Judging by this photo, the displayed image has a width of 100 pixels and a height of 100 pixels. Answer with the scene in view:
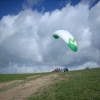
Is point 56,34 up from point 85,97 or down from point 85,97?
up

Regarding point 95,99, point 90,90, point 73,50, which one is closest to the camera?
point 95,99

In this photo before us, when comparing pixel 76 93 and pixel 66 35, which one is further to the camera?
pixel 66 35

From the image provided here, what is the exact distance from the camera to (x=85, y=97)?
15023 mm

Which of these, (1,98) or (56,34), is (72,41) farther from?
(1,98)

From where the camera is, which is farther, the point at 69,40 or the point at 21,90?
the point at 69,40

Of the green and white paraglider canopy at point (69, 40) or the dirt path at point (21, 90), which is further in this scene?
the green and white paraglider canopy at point (69, 40)

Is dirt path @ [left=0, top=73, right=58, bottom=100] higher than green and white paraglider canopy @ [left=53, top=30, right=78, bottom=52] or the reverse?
the reverse

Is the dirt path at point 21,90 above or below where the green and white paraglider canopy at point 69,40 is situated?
below

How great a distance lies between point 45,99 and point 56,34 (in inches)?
656

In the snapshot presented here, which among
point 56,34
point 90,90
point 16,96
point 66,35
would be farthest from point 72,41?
point 16,96

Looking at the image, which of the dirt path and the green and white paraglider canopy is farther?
the green and white paraglider canopy

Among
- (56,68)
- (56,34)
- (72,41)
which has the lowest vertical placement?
(56,68)

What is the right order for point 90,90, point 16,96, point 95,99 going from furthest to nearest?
point 16,96 < point 90,90 < point 95,99

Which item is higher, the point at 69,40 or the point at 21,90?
the point at 69,40
